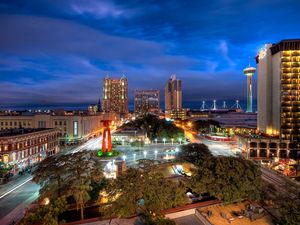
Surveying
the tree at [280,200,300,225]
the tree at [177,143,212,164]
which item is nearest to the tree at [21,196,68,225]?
the tree at [280,200,300,225]

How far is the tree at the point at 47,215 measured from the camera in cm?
2259

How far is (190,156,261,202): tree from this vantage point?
28.8 meters

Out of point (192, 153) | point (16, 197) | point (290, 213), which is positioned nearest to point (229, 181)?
point (290, 213)

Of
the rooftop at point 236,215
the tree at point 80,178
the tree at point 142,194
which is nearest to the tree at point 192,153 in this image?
the rooftop at point 236,215

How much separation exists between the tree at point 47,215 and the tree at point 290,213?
20.9 m

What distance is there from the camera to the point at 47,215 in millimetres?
22781

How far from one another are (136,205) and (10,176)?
2978 cm

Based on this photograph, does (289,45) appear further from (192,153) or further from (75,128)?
(75,128)

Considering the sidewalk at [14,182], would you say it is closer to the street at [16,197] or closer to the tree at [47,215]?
the street at [16,197]

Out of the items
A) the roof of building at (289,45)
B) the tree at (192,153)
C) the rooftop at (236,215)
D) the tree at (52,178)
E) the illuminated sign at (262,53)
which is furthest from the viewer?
the illuminated sign at (262,53)

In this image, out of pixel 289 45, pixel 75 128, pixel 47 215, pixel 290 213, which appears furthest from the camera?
pixel 75 128

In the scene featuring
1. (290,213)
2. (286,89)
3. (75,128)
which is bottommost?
(290,213)

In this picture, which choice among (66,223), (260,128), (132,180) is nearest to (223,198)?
(132,180)

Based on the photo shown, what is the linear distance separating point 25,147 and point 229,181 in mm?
43232
